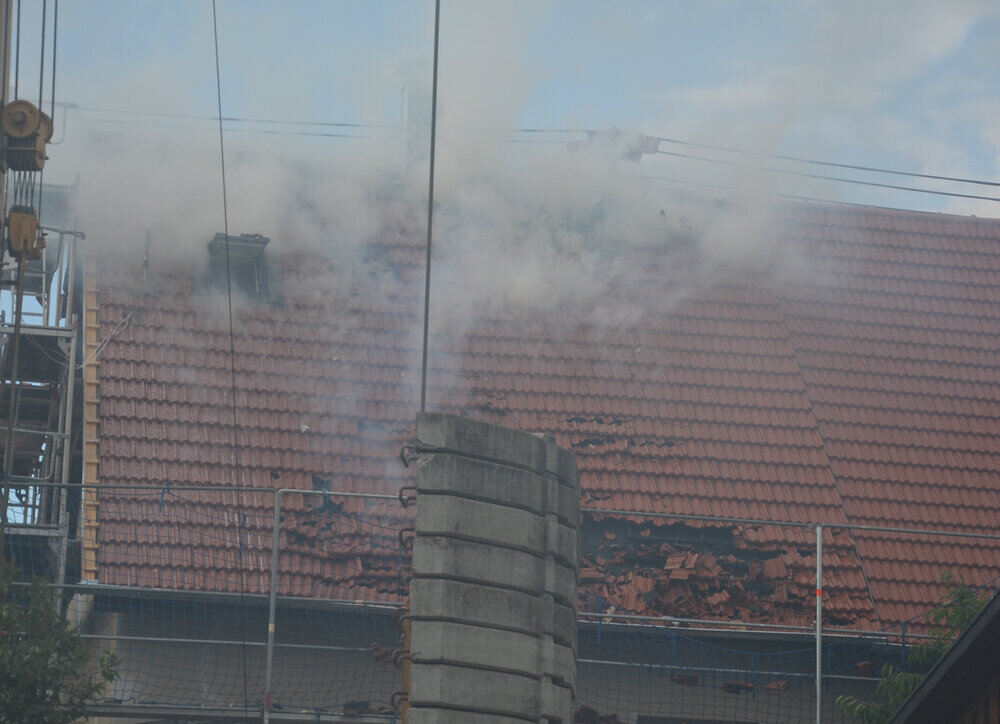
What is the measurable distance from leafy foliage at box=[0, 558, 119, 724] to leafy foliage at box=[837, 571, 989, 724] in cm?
619

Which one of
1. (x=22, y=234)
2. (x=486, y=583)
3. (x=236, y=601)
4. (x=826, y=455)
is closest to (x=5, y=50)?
(x=22, y=234)


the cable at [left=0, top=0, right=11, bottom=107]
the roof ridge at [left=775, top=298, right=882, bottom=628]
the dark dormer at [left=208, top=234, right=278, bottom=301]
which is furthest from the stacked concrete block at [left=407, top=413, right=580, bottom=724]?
the dark dormer at [left=208, top=234, right=278, bottom=301]

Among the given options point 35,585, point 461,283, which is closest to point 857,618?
point 461,283

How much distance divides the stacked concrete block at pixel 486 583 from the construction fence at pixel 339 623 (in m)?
3.26

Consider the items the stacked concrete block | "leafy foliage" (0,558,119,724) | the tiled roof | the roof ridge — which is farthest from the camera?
the roof ridge

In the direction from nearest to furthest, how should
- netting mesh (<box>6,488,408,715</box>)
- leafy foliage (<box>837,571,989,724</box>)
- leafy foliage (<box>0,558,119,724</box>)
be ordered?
leafy foliage (<box>0,558,119,724</box>) → leafy foliage (<box>837,571,989,724</box>) → netting mesh (<box>6,488,408,715</box>)

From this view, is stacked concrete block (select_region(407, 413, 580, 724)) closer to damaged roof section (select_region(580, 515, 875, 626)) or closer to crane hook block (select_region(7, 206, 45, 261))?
crane hook block (select_region(7, 206, 45, 261))

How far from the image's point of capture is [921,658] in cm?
1313

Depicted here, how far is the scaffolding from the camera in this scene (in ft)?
46.8

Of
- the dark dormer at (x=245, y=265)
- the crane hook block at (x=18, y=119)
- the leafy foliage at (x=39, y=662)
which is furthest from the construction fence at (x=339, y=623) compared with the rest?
the crane hook block at (x=18, y=119)

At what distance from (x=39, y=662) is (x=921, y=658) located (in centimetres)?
732

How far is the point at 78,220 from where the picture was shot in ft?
58.3

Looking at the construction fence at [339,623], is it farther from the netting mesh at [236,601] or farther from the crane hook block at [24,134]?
the crane hook block at [24,134]

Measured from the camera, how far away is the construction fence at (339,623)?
1355 cm
